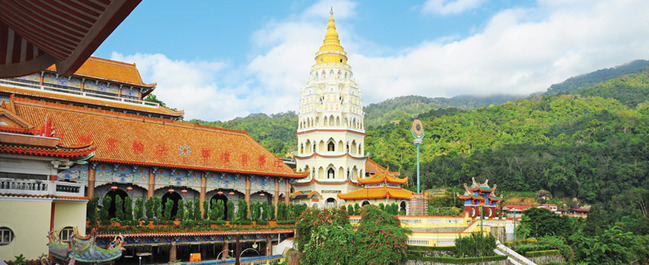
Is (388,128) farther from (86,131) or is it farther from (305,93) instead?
(86,131)

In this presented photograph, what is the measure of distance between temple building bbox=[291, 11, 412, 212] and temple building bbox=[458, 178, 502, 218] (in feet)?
25.8

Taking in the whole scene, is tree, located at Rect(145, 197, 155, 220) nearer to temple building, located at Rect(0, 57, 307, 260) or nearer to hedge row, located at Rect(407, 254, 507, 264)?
temple building, located at Rect(0, 57, 307, 260)

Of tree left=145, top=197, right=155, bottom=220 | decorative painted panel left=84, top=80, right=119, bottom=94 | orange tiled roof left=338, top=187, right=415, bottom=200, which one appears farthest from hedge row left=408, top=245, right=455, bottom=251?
decorative painted panel left=84, top=80, right=119, bottom=94

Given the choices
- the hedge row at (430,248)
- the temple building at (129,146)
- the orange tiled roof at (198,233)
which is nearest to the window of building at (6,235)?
the temple building at (129,146)

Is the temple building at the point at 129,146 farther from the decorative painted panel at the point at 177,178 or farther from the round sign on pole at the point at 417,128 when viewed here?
the round sign on pole at the point at 417,128

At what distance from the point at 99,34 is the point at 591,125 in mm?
94205

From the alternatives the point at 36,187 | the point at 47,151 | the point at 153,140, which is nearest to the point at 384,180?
the point at 153,140

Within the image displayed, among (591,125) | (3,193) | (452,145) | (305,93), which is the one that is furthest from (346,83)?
(591,125)

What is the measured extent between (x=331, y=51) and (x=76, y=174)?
22.2 metres

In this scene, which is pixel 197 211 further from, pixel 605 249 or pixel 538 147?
pixel 538 147

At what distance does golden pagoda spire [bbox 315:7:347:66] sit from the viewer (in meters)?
41.7

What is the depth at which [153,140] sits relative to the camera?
29.5 metres

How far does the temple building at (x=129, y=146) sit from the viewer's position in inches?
1013

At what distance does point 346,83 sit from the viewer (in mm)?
40938
